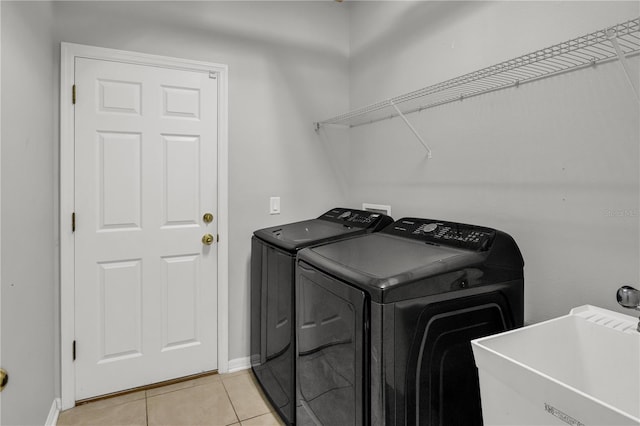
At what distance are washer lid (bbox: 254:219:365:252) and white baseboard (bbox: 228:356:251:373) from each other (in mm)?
907

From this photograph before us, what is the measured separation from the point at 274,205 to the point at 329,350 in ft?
4.32

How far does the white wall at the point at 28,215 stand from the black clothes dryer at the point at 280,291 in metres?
1.10

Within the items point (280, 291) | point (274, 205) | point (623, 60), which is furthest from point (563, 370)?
point (274, 205)

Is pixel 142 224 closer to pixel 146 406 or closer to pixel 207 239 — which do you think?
pixel 207 239

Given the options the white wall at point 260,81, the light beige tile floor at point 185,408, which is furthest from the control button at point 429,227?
the light beige tile floor at point 185,408

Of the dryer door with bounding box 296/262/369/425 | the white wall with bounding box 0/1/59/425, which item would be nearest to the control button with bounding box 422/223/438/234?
the dryer door with bounding box 296/262/369/425

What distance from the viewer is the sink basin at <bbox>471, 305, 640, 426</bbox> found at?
0.79 metres

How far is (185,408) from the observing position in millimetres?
2039

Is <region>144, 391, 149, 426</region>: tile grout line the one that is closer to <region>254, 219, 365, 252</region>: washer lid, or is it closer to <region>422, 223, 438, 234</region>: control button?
<region>254, 219, 365, 252</region>: washer lid

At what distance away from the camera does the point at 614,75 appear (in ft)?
4.02

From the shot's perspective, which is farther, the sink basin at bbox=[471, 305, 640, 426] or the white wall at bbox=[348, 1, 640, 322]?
the white wall at bbox=[348, 1, 640, 322]

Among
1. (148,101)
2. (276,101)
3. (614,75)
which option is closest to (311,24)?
(276,101)

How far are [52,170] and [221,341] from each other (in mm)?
1428

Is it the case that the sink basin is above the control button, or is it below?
below
